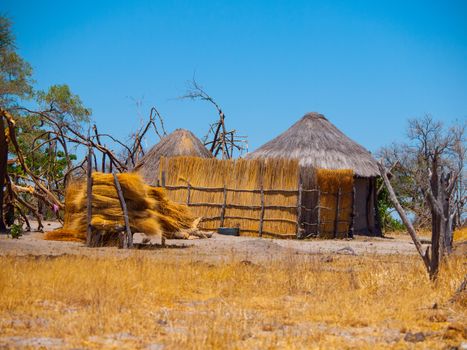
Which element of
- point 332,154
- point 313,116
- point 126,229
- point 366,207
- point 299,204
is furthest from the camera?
point 313,116

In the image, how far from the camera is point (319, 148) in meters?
22.7

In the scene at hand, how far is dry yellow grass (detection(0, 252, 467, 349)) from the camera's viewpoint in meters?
5.54

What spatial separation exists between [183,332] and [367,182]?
18.1 metres

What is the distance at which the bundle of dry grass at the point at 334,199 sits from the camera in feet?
66.1

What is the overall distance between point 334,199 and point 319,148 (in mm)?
2818

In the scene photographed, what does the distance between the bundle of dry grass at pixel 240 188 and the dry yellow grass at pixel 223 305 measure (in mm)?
9563

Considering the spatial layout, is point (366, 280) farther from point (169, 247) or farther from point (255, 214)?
point (255, 214)

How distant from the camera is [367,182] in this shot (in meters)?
23.1

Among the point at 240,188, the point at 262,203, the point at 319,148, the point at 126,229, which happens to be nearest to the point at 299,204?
the point at 262,203

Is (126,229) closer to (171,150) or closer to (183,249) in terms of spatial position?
(183,249)

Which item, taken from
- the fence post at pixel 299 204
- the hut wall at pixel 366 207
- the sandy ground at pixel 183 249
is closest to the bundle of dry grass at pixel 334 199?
the fence post at pixel 299 204

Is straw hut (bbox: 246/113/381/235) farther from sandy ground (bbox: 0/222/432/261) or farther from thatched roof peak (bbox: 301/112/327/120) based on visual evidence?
sandy ground (bbox: 0/222/432/261)

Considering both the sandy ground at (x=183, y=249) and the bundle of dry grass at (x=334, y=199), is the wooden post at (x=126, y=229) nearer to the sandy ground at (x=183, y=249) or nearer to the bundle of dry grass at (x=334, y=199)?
the sandy ground at (x=183, y=249)

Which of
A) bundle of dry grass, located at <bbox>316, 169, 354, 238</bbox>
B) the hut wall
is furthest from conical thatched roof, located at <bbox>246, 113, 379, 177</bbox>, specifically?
bundle of dry grass, located at <bbox>316, 169, 354, 238</bbox>
